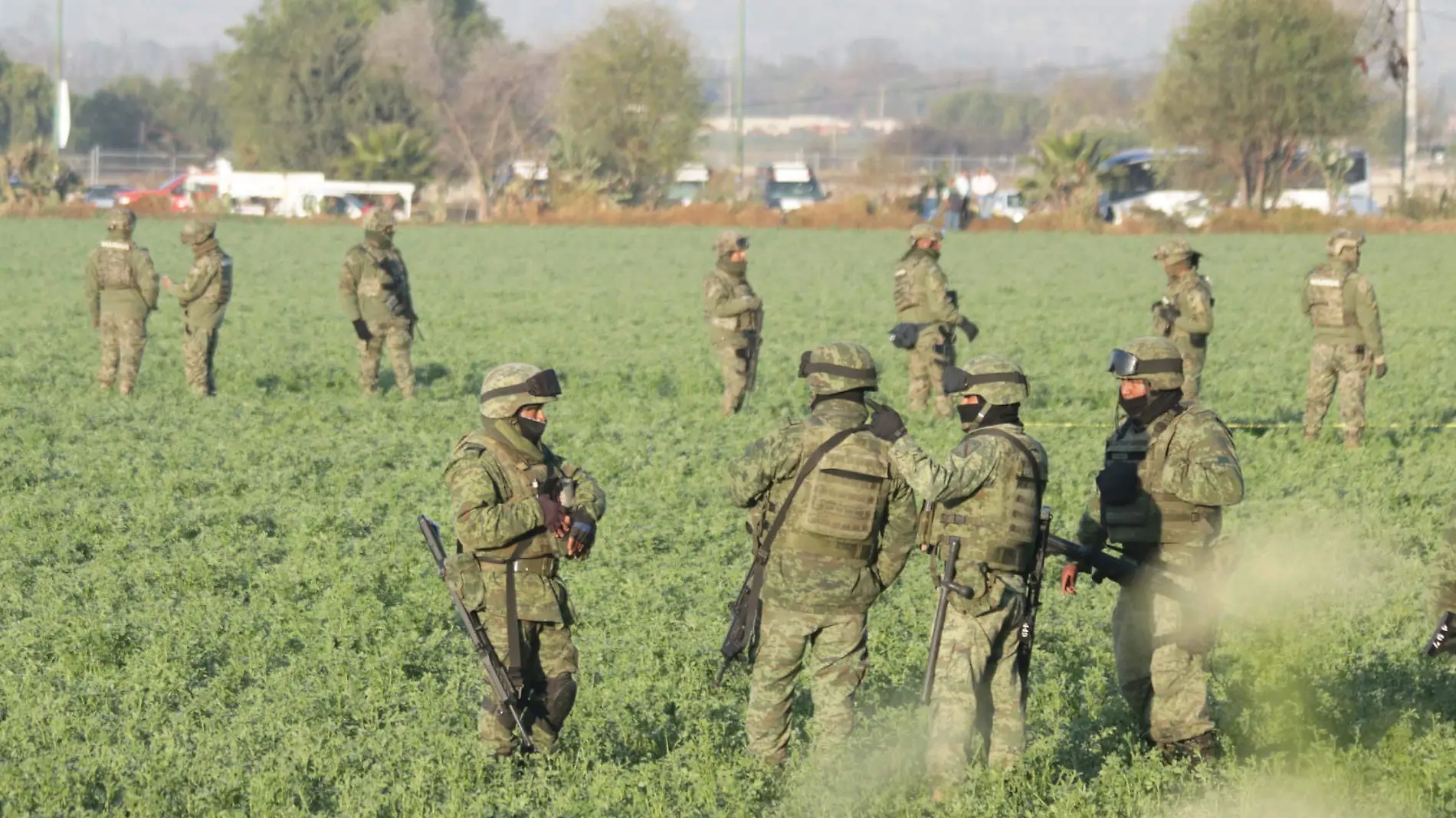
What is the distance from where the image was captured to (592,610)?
10.8m

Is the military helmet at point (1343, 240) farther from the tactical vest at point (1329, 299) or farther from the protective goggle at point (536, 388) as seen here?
the protective goggle at point (536, 388)

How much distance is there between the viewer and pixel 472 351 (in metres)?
24.0

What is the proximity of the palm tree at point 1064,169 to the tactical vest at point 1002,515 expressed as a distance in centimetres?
5338

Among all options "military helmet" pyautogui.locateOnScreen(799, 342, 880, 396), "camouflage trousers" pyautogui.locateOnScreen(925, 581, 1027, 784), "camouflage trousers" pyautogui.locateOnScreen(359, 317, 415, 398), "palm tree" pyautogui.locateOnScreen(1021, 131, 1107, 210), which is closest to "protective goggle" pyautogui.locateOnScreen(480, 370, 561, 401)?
"military helmet" pyautogui.locateOnScreen(799, 342, 880, 396)

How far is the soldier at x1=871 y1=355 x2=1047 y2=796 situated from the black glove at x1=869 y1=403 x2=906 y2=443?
0.25 ft

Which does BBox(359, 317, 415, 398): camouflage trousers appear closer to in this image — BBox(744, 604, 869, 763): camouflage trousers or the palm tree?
BBox(744, 604, 869, 763): camouflage trousers

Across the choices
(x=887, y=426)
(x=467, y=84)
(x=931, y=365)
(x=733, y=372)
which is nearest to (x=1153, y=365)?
(x=887, y=426)

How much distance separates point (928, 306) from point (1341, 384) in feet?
12.7

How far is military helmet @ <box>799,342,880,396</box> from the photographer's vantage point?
24.5ft

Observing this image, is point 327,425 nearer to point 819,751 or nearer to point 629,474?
point 629,474

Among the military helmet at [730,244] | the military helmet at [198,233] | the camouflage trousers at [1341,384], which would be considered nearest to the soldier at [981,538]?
the camouflage trousers at [1341,384]

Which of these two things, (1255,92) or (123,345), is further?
(1255,92)

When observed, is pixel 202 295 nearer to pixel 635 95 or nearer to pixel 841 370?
pixel 841 370

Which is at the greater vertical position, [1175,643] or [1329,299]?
[1329,299]
